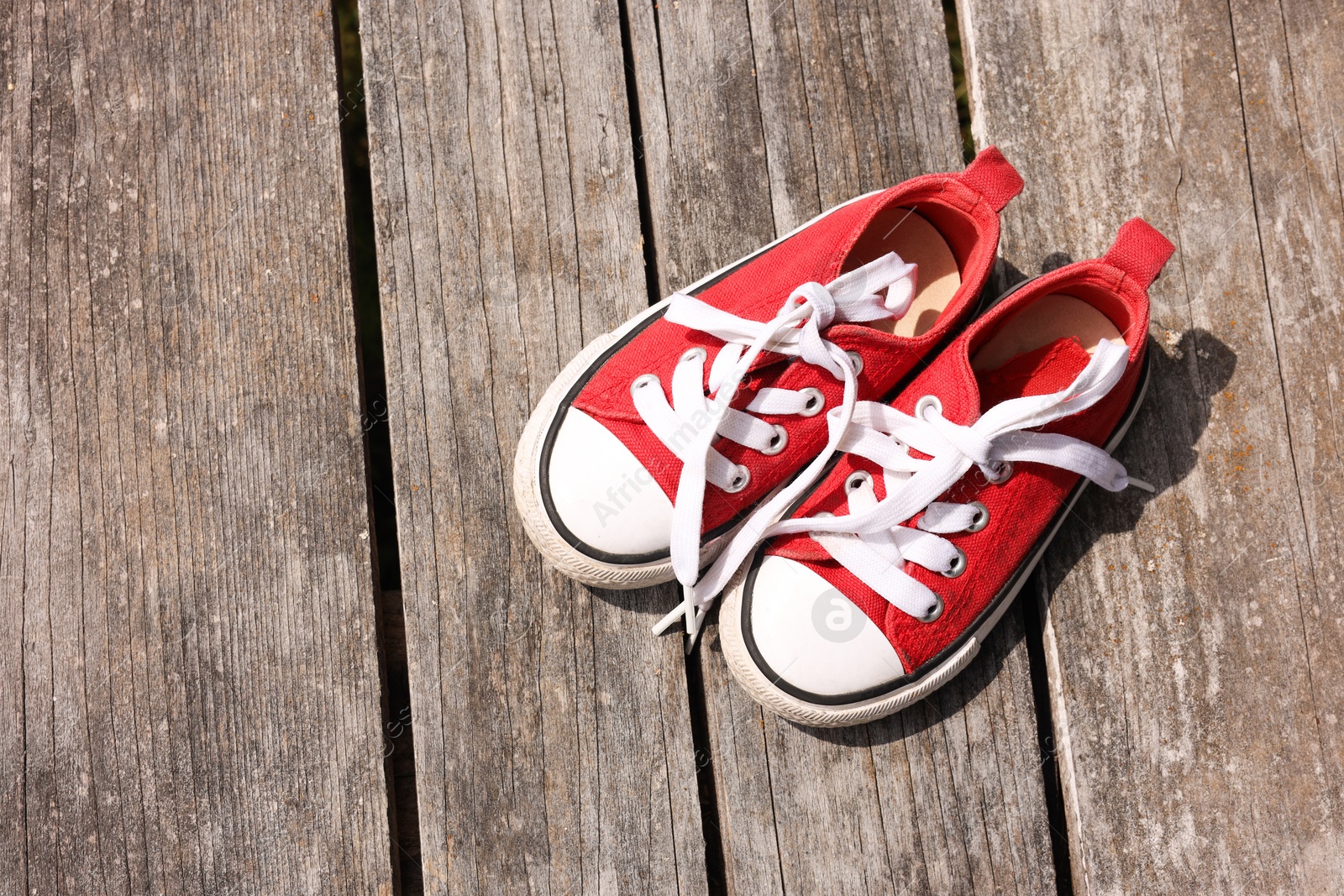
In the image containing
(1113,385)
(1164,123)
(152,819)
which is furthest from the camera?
(1164,123)

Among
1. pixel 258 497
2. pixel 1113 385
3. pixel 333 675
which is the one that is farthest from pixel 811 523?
pixel 258 497

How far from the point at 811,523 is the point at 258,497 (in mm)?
975

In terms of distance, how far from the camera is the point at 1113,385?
125 cm

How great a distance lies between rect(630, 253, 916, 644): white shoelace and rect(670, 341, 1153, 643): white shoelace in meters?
0.06

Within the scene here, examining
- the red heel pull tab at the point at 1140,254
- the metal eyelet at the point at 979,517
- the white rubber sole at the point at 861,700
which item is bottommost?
the white rubber sole at the point at 861,700

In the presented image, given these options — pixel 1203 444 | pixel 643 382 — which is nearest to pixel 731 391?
pixel 643 382

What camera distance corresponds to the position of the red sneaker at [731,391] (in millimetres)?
1287

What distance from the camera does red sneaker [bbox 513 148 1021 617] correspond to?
1.29 m

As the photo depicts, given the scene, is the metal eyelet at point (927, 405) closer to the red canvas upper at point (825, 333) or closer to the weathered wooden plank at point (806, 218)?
the red canvas upper at point (825, 333)

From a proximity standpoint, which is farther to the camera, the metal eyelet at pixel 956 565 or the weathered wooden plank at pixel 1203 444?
the weathered wooden plank at pixel 1203 444

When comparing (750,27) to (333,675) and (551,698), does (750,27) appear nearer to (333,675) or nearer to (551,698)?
(551,698)

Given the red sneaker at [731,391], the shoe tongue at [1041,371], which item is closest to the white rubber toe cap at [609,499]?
the red sneaker at [731,391]

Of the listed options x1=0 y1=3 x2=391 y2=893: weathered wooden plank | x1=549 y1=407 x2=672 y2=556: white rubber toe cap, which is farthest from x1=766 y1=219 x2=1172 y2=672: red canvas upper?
x1=0 y1=3 x2=391 y2=893: weathered wooden plank

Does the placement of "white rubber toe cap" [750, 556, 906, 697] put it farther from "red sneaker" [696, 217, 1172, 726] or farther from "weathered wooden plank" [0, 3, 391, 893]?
"weathered wooden plank" [0, 3, 391, 893]
